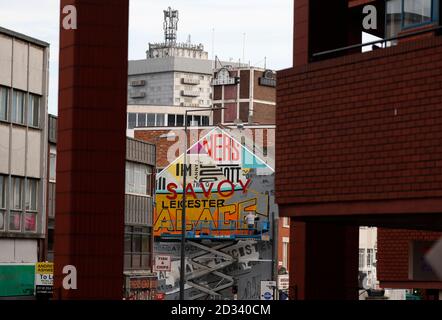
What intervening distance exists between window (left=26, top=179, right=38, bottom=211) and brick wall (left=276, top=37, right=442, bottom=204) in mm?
29343

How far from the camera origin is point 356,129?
17953 mm

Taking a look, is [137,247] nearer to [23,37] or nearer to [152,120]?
[23,37]

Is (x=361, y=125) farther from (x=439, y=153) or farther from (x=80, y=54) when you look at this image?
(x=80, y=54)

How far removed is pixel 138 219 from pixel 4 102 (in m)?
21.9

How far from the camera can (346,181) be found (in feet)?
59.4

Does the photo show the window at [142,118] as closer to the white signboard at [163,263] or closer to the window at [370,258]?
the window at [370,258]

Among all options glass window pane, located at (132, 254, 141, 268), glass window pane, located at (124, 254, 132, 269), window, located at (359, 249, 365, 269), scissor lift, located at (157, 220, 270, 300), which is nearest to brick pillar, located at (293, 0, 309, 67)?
glass window pane, located at (124, 254, 132, 269)

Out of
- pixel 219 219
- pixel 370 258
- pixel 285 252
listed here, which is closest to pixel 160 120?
pixel 370 258

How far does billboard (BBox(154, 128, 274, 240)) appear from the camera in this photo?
10294 centimetres

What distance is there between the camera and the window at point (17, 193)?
46.1 meters

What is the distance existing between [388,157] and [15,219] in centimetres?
3066

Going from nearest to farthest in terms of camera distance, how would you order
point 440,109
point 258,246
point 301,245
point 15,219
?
point 440,109 < point 301,245 < point 15,219 < point 258,246

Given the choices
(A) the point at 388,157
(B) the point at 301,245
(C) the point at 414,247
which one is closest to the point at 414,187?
(A) the point at 388,157

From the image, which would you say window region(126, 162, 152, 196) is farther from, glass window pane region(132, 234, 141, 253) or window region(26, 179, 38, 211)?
window region(26, 179, 38, 211)
